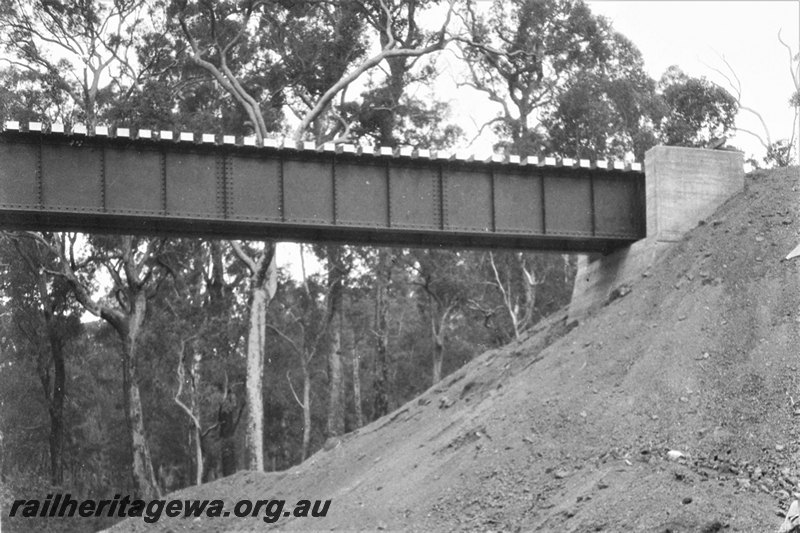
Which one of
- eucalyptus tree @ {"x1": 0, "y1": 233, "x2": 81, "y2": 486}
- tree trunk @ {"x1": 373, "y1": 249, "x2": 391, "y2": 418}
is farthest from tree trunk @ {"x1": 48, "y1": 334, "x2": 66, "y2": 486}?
tree trunk @ {"x1": 373, "y1": 249, "x2": 391, "y2": 418}

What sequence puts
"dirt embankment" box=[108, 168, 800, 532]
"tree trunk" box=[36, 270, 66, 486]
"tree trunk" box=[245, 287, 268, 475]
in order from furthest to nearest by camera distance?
"tree trunk" box=[36, 270, 66, 486], "tree trunk" box=[245, 287, 268, 475], "dirt embankment" box=[108, 168, 800, 532]

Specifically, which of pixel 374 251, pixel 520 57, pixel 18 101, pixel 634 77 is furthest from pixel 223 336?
pixel 634 77

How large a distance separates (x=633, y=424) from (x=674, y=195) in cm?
936

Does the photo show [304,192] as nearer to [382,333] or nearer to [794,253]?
[794,253]

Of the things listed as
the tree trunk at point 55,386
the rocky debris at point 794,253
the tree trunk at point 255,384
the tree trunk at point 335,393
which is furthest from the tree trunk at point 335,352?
the rocky debris at point 794,253

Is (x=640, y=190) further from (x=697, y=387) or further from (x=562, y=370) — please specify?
(x=697, y=387)

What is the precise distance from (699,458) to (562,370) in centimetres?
641

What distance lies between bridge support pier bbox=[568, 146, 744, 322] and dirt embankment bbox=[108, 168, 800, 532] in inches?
23.0

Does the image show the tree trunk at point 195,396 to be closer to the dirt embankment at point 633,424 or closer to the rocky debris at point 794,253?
the dirt embankment at point 633,424

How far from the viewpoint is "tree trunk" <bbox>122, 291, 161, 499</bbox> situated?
4753cm

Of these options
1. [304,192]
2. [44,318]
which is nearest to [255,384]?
[304,192]

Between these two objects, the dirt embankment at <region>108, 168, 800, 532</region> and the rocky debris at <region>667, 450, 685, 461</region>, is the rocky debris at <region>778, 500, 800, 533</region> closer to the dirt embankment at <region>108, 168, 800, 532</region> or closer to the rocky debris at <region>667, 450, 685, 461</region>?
the dirt embankment at <region>108, 168, 800, 532</region>

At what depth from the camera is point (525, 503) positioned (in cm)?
2406

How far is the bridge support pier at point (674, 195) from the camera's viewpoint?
3244cm
